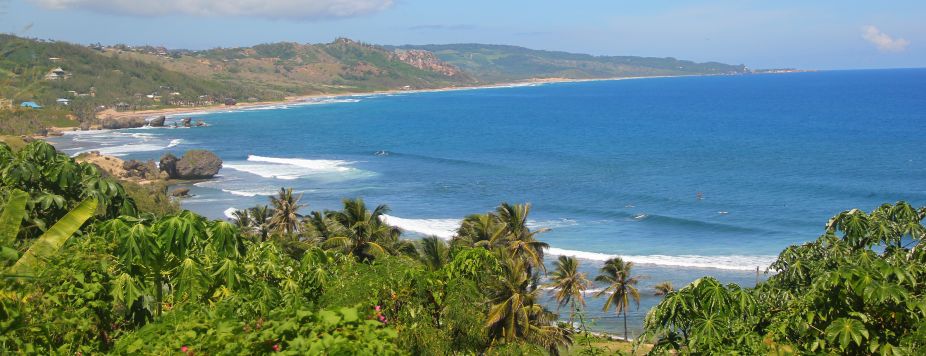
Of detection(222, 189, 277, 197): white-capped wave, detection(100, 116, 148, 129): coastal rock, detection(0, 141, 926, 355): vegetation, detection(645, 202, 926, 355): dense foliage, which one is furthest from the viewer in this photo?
detection(100, 116, 148, 129): coastal rock

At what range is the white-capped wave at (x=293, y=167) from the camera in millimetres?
84938

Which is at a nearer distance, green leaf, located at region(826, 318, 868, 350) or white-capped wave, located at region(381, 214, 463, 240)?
green leaf, located at region(826, 318, 868, 350)

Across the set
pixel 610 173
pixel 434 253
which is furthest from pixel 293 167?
pixel 434 253

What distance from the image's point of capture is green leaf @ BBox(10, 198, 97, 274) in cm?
870

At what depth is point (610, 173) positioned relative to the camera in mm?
83938

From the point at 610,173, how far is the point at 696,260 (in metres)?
36.7

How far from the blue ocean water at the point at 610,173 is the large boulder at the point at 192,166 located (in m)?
2.30

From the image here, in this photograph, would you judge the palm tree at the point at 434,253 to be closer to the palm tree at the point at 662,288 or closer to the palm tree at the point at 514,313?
the palm tree at the point at 514,313

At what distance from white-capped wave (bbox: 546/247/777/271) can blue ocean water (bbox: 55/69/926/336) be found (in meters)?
0.12

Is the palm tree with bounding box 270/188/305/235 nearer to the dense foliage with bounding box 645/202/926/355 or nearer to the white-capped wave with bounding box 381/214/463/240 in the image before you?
the white-capped wave with bounding box 381/214/463/240

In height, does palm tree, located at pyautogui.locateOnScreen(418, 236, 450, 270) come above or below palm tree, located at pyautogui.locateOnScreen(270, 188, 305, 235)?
above

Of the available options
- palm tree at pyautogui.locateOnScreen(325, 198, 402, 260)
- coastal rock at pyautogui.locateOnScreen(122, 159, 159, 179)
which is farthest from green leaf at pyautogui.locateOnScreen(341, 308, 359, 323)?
coastal rock at pyautogui.locateOnScreen(122, 159, 159, 179)

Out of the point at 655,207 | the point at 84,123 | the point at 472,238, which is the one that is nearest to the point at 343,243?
the point at 472,238

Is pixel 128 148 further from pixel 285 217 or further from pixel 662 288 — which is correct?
pixel 662 288
